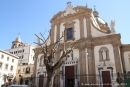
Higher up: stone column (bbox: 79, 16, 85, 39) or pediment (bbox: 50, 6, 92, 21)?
pediment (bbox: 50, 6, 92, 21)

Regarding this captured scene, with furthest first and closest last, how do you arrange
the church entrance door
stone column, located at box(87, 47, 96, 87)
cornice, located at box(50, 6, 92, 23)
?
cornice, located at box(50, 6, 92, 23), the church entrance door, stone column, located at box(87, 47, 96, 87)

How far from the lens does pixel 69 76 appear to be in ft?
66.7

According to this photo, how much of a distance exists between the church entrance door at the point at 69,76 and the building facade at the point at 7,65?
1937cm

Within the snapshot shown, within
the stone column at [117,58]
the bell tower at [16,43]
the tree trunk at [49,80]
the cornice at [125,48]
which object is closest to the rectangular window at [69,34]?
the stone column at [117,58]

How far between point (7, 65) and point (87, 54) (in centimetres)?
2683

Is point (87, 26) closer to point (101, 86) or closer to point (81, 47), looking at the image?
point (81, 47)

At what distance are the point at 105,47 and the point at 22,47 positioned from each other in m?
38.0

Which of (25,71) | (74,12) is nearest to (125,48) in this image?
(74,12)

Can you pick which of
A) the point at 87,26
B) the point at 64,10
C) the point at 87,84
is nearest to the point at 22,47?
the point at 64,10

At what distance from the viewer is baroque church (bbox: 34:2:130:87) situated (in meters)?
18.1

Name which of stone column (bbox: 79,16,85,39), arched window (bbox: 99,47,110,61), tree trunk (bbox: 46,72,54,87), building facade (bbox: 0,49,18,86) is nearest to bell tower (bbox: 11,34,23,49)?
building facade (bbox: 0,49,18,86)

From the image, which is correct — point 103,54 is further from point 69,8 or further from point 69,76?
point 69,8

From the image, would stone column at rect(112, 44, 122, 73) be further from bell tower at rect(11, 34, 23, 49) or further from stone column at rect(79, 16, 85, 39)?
bell tower at rect(11, 34, 23, 49)

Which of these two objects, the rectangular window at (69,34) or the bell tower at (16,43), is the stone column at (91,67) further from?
the bell tower at (16,43)
